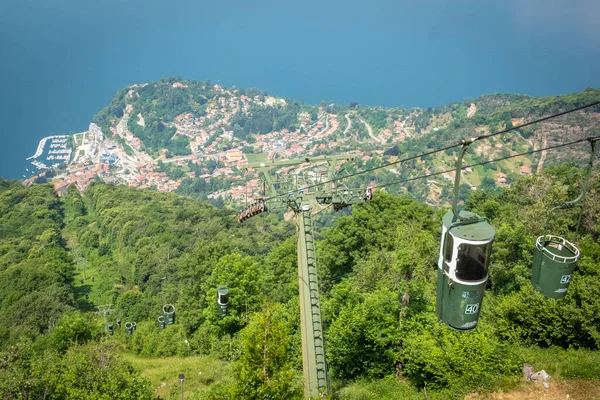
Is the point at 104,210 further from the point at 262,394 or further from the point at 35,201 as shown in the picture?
the point at 262,394

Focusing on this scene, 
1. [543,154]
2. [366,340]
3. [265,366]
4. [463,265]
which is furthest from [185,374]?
[543,154]

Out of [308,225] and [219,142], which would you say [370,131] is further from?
[308,225]

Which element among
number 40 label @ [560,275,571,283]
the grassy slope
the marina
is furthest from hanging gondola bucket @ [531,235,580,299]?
the marina

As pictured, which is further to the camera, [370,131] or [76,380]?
[370,131]

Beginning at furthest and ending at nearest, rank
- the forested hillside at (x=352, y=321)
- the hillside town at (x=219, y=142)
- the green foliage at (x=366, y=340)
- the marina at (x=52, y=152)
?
the marina at (x=52, y=152) → the hillside town at (x=219, y=142) → the green foliage at (x=366, y=340) → the forested hillside at (x=352, y=321)

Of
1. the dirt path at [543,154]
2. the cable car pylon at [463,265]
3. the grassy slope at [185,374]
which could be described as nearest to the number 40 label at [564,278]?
the cable car pylon at [463,265]

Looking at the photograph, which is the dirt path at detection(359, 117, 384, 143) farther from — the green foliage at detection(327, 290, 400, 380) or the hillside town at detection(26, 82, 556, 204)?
the green foliage at detection(327, 290, 400, 380)

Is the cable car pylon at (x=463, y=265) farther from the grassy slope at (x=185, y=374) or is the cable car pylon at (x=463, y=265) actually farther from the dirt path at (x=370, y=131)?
the dirt path at (x=370, y=131)
